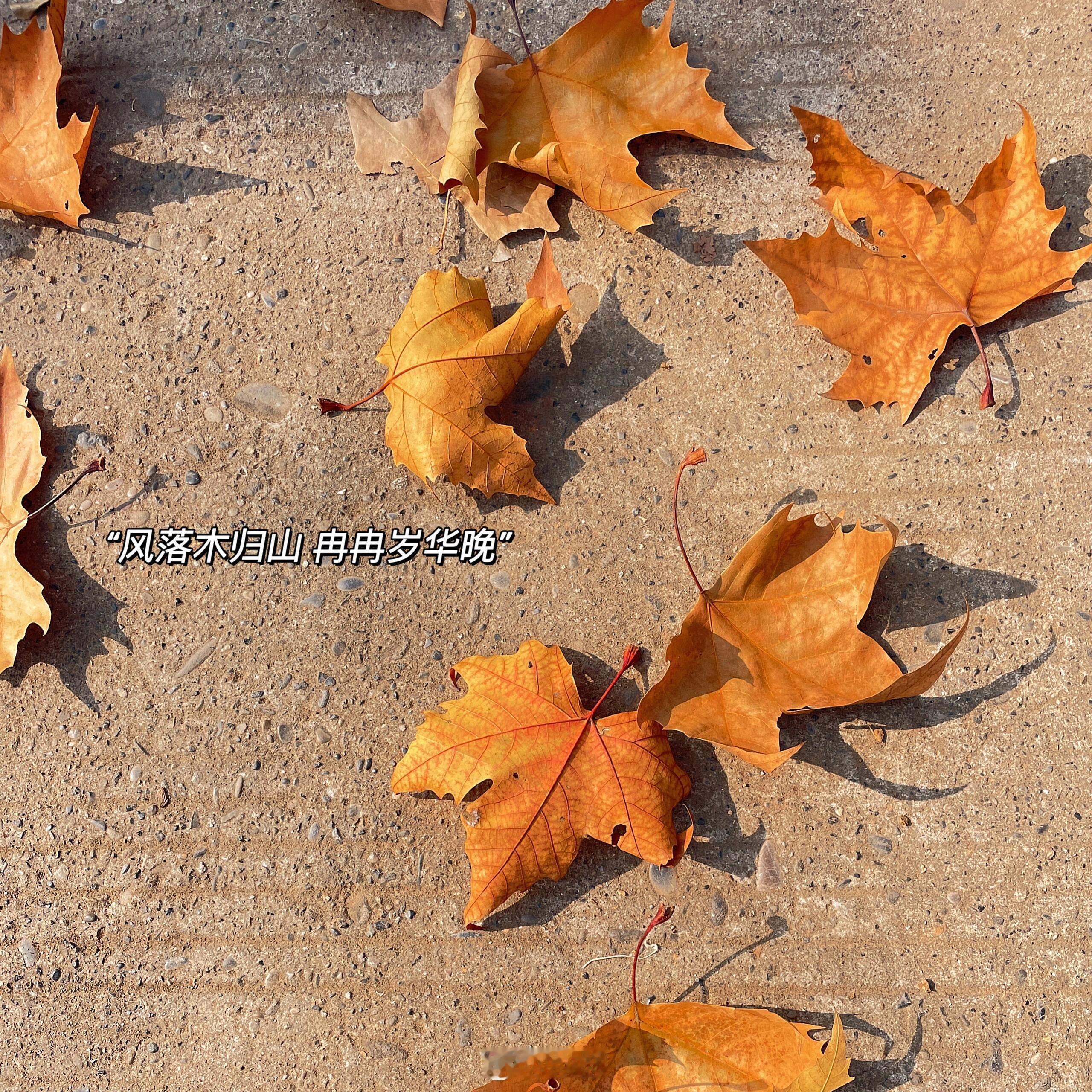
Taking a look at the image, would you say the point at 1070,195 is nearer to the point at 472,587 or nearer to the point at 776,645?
the point at 776,645

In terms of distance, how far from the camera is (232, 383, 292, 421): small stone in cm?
190

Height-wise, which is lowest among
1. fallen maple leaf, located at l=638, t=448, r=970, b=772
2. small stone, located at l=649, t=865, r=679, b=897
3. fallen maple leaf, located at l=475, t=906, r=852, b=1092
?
fallen maple leaf, located at l=475, t=906, r=852, b=1092

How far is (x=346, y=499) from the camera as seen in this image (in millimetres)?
1874

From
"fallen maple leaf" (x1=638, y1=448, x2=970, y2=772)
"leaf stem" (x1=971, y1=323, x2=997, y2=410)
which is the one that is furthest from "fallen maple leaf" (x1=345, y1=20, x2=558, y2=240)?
"leaf stem" (x1=971, y1=323, x2=997, y2=410)

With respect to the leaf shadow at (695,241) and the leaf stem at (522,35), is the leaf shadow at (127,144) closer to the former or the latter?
the leaf stem at (522,35)

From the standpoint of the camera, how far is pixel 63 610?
6.15 ft

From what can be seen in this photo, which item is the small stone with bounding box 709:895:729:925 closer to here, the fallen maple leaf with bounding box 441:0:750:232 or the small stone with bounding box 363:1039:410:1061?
the small stone with bounding box 363:1039:410:1061

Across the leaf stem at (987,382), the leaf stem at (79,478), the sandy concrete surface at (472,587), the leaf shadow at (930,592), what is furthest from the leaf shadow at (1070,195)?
the leaf stem at (79,478)

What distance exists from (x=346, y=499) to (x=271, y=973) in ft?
3.43

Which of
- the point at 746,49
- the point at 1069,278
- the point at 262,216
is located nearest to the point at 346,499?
the point at 262,216

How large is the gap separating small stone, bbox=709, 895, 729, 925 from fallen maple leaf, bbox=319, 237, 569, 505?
3.13 feet

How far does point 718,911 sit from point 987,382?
4.18 feet

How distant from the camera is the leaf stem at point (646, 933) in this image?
5.34 feet

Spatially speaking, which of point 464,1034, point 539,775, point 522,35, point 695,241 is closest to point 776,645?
point 539,775
